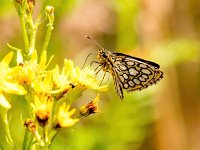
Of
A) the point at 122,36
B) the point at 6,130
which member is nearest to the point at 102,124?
the point at 122,36

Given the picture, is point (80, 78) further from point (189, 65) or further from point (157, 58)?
point (189, 65)

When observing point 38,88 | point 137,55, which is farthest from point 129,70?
point 137,55

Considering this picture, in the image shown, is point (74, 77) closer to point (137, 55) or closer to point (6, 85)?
point (6, 85)

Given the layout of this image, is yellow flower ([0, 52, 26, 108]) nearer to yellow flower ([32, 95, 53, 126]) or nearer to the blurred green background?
yellow flower ([32, 95, 53, 126])

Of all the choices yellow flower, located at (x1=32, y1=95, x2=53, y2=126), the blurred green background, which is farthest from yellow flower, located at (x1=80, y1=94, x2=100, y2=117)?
the blurred green background

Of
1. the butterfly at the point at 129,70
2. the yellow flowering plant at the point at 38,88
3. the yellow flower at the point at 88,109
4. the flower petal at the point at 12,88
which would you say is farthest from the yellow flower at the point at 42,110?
the butterfly at the point at 129,70
